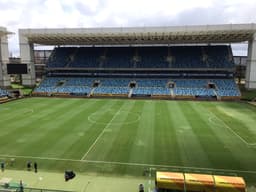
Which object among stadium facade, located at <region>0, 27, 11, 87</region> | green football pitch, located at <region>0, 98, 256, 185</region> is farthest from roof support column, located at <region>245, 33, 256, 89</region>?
stadium facade, located at <region>0, 27, 11, 87</region>

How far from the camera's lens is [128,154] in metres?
17.7

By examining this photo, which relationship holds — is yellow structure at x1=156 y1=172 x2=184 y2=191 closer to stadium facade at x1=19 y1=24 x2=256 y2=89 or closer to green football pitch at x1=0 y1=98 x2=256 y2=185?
green football pitch at x1=0 y1=98 x2=256 y2=185

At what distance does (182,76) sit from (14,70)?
40914mm

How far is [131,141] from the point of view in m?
20.3

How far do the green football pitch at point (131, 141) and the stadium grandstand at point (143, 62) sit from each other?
17.6 meters

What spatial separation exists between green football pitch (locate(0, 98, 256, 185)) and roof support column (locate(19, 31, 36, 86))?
951 inches

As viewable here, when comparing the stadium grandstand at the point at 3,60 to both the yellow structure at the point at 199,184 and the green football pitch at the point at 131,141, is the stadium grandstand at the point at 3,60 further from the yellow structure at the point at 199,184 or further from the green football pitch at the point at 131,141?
the yellow structure at the point at 199,184

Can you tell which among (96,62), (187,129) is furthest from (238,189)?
(96,62)

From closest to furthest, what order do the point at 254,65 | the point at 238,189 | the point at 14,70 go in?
the point at 238,189 → the point at 254,65 → the point at 14,70

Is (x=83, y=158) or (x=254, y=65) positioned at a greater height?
(x=254, y=65)

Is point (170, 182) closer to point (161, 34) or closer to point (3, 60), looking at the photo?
point (161, 34)

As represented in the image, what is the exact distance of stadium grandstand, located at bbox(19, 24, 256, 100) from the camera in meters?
46.1

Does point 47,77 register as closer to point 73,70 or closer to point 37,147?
point 73,70

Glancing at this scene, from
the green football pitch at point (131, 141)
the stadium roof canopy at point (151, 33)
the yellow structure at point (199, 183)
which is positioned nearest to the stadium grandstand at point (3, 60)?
the stadium roof canopy at point (151, 33)
